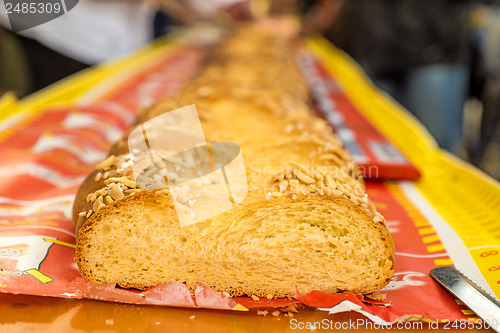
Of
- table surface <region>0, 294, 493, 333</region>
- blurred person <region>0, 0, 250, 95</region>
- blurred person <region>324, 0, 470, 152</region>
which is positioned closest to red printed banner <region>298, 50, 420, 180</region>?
blurred person <region>324, 0, 470, 152</region>

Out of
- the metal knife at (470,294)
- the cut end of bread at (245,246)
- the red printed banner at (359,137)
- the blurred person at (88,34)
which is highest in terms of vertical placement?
the blurred person at (88,34)

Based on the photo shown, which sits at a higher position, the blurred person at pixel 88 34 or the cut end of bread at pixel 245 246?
the blurred person at pixel 88 34

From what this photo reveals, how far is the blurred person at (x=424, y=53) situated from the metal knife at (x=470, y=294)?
2.66 m

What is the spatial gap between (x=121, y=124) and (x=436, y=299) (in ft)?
6.03

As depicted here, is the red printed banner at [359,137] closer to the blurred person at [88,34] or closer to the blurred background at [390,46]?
the blurred background at [390,46]

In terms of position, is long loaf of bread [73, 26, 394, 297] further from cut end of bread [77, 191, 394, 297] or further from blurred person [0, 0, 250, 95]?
blurred person [0, 0, 250, 95]

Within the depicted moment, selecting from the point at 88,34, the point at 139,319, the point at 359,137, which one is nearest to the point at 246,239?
the point at 139,319

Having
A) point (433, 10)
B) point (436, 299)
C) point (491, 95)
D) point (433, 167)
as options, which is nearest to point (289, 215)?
point (436, 299)

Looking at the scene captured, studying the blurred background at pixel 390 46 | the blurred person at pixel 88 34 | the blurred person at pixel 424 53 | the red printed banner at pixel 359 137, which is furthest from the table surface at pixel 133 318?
the blurred person at pixel 424 53

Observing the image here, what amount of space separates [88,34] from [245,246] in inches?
125

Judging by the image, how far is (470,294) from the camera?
1.08 meters

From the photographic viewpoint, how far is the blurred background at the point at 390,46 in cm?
330

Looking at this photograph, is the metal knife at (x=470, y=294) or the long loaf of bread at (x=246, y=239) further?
the long loaf of bread at (x=246, y=239)

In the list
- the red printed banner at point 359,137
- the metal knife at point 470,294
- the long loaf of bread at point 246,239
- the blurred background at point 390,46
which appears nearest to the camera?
the metal knife at point 470,294
